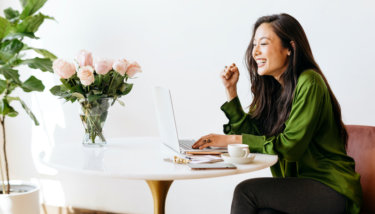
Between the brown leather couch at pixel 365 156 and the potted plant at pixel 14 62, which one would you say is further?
the potted plant at pixel 14 62

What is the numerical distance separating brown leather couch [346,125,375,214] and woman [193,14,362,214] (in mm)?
91

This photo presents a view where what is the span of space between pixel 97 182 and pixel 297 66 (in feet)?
6.12

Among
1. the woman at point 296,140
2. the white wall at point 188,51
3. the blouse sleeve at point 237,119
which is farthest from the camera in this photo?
the white wall at point 188,51

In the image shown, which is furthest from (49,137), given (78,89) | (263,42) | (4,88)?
(263,42)

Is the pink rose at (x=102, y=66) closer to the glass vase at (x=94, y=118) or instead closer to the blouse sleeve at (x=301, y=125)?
the glass vase at (x=94, y=118)

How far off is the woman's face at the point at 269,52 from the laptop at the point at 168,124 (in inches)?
16.9

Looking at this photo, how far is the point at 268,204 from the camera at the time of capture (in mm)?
1674

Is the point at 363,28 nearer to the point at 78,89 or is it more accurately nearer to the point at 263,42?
the point at 263,42

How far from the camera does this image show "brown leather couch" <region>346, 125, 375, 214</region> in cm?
183

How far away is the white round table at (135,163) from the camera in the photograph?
1409 mm

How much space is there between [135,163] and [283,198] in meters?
0.58

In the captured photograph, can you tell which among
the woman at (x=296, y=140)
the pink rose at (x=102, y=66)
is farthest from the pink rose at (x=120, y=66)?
the woman at (x=296, y=140)

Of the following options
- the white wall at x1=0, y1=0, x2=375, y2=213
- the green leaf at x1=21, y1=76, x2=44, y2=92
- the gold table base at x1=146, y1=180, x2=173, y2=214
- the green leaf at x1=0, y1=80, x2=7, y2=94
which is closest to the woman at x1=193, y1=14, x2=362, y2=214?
the gold table base at x1=146, y1=180, x2=173, y2=214

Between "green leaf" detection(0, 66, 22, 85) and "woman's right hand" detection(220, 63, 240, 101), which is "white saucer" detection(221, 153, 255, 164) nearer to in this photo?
"woman's right hand" detection(220, 63, 240, 101)
